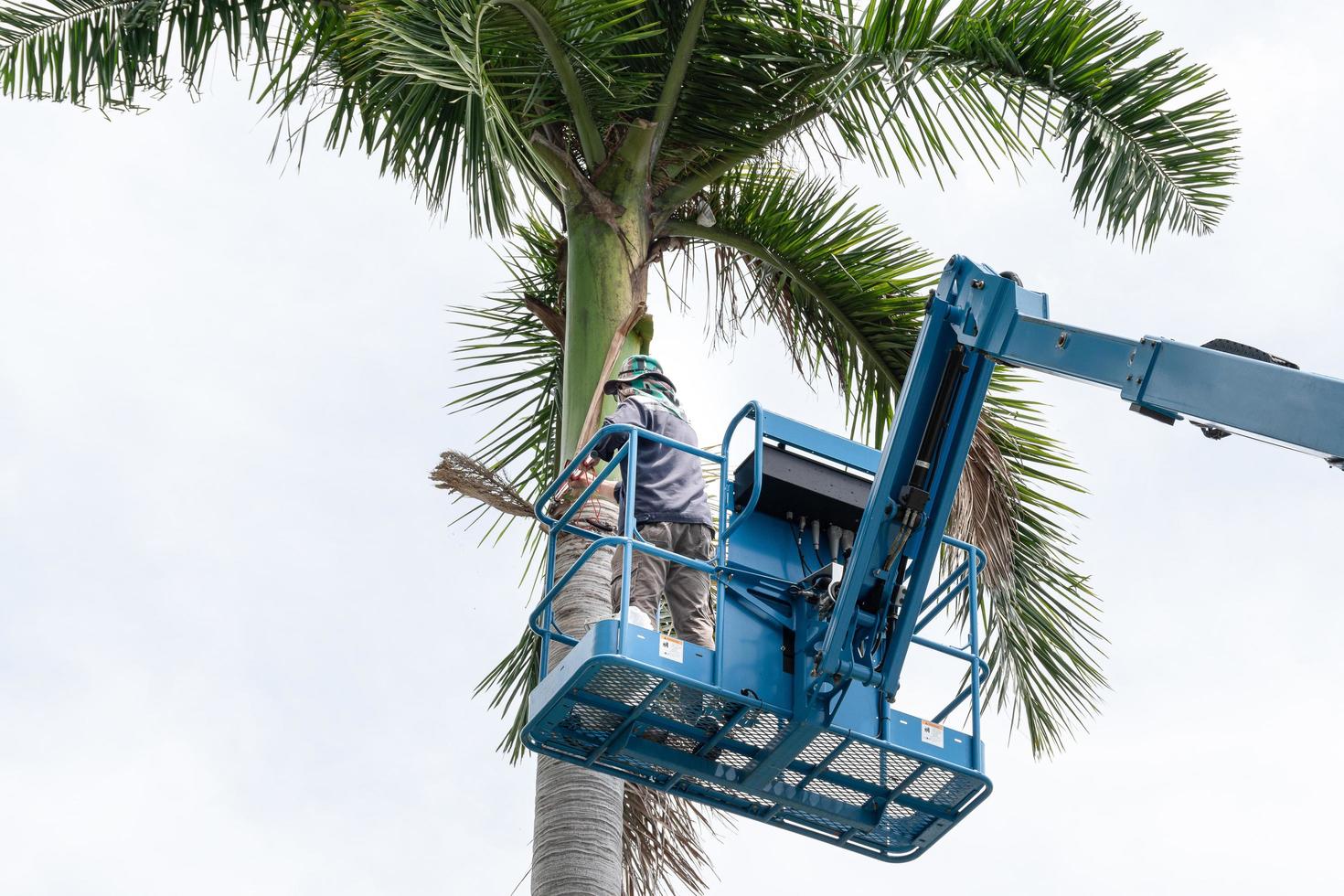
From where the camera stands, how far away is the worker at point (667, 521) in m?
7.86

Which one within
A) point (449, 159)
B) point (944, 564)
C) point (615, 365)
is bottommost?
point (944, 564)

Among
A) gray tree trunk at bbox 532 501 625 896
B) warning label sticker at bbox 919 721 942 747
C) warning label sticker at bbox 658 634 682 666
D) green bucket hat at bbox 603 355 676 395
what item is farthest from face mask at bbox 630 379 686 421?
warning label sticker at bbox 919 721 942 747

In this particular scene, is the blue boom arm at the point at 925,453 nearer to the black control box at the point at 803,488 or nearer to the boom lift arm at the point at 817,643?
the boom lift arm at the point at 817,643

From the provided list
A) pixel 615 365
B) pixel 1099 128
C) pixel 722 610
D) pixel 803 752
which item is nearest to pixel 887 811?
pixel 803 752

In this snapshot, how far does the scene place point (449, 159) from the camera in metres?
9.73

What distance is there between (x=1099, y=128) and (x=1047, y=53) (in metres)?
0.45

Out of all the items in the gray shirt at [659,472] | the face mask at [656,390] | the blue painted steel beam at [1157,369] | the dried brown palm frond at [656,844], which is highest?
the blue painted steel beam at [1157,369]

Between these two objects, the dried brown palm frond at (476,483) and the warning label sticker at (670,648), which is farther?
the dried brown palm frond at (476,483)

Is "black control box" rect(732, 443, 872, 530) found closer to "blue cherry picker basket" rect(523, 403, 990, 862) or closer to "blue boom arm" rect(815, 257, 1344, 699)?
"blue cherry picker basket" rect(523, 403, 990, 862)

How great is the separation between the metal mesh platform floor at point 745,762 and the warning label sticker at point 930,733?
0.28 feet

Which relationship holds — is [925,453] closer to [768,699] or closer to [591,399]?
[768,699]

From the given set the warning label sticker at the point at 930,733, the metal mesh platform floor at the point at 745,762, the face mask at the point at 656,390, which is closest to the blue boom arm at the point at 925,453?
the warning label sticker at the point at 930,733

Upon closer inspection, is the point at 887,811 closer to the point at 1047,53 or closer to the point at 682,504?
the point at 682,504

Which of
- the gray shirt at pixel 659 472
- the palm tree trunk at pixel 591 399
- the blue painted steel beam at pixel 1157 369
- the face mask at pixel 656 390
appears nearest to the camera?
the blue painted steel beam at pixel 1157 369
